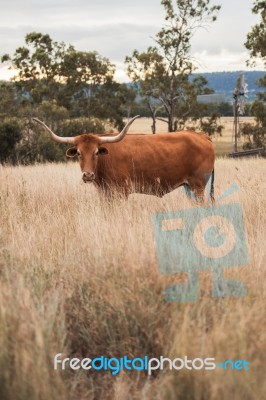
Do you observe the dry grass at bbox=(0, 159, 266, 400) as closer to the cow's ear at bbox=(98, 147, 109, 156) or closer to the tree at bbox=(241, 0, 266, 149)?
the cow's ear at bbox=(98, 147, 109, 156)

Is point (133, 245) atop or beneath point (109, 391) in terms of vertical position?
atop

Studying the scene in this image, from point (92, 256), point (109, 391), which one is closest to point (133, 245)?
point (92, 256)

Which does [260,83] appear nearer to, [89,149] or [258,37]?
[258,37]

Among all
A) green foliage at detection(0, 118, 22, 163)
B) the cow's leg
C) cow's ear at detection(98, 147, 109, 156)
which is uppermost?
cow's ear at detection(98, 147, 109, 156)

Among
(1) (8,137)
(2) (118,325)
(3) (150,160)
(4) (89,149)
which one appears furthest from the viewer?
(1) (8,137)

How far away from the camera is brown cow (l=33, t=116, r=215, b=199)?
803 cm

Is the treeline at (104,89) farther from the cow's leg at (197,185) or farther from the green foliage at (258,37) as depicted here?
the cow's leg at (197,185)

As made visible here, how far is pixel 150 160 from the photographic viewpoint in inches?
331

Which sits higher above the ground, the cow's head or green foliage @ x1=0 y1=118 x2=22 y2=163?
the cow's head

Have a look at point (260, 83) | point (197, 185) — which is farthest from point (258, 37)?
point (197, 185)

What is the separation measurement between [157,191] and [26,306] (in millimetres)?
5313

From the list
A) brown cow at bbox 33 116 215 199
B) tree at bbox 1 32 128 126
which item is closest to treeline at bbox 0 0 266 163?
tree at bbox 1 32 128 126

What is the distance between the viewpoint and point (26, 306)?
3.34m

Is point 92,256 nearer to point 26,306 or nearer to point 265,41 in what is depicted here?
point 26,306
